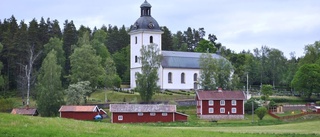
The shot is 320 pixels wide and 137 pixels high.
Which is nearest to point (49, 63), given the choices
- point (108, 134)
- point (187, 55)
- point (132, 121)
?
point (132, 121)

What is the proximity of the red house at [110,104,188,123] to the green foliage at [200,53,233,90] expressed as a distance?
46.9 ft

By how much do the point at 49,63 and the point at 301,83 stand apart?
121 feet

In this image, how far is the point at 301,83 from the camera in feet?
290

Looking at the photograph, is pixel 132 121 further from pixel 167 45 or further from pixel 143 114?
pixel 167 45

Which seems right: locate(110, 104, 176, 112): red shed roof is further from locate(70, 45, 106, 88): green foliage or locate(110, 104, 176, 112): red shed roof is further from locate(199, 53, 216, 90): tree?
locate(70, 45, 106, 88): green foliage

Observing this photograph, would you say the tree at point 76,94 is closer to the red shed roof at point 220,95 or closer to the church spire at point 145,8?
the red shed roof at point 220,95

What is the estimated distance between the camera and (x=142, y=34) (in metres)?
92.6

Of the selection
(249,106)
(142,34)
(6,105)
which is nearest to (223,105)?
(249,106)

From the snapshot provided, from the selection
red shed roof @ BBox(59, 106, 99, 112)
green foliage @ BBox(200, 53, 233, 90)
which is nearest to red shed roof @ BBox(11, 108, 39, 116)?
red shed roof @ BBox(59, 106, 99, 112)

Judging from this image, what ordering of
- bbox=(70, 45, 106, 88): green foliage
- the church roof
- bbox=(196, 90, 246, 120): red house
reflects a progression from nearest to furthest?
bbox=(196, 90, 246, 120): red house
bbox=(70, 45, 106, 88): green foliage
the church roof

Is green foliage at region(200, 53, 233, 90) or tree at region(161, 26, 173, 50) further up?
tree at region(161, 26, 173, 50)

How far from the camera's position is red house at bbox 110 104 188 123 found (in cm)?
6588

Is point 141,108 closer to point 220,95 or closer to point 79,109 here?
point 79,109

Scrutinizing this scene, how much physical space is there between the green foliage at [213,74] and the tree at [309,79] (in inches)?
487
